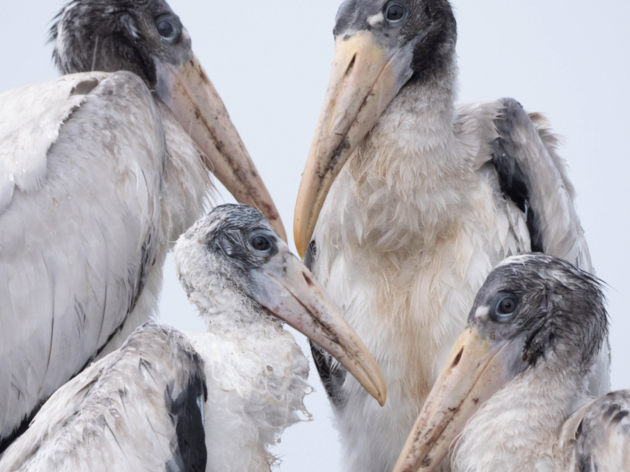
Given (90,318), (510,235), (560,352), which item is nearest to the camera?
(560,352)

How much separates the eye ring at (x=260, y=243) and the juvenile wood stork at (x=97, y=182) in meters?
0.40

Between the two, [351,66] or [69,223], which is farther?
[351,66]

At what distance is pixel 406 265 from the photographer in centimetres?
269

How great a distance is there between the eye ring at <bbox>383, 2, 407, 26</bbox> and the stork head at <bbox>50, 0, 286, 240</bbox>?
24.2 inches

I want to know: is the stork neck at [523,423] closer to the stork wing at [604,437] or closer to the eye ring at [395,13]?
the stork wing at [604,437]

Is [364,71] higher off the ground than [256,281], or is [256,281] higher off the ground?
[364,71]

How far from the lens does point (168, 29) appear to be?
2799 mm

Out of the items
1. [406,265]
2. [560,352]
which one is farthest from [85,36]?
[560,352]

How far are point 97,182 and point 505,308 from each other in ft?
3.67

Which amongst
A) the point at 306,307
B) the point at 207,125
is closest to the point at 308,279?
the point at 306,307

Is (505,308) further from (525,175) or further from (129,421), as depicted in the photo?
(129,421)

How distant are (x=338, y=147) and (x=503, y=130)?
52 centimetres

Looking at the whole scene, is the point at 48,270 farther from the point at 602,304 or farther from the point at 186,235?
the point at 602,304

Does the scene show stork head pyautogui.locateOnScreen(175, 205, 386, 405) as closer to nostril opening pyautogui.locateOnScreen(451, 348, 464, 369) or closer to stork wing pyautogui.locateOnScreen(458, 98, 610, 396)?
nostril opening pyautogui.locateOnScreen(451, 348, 464, 369)
